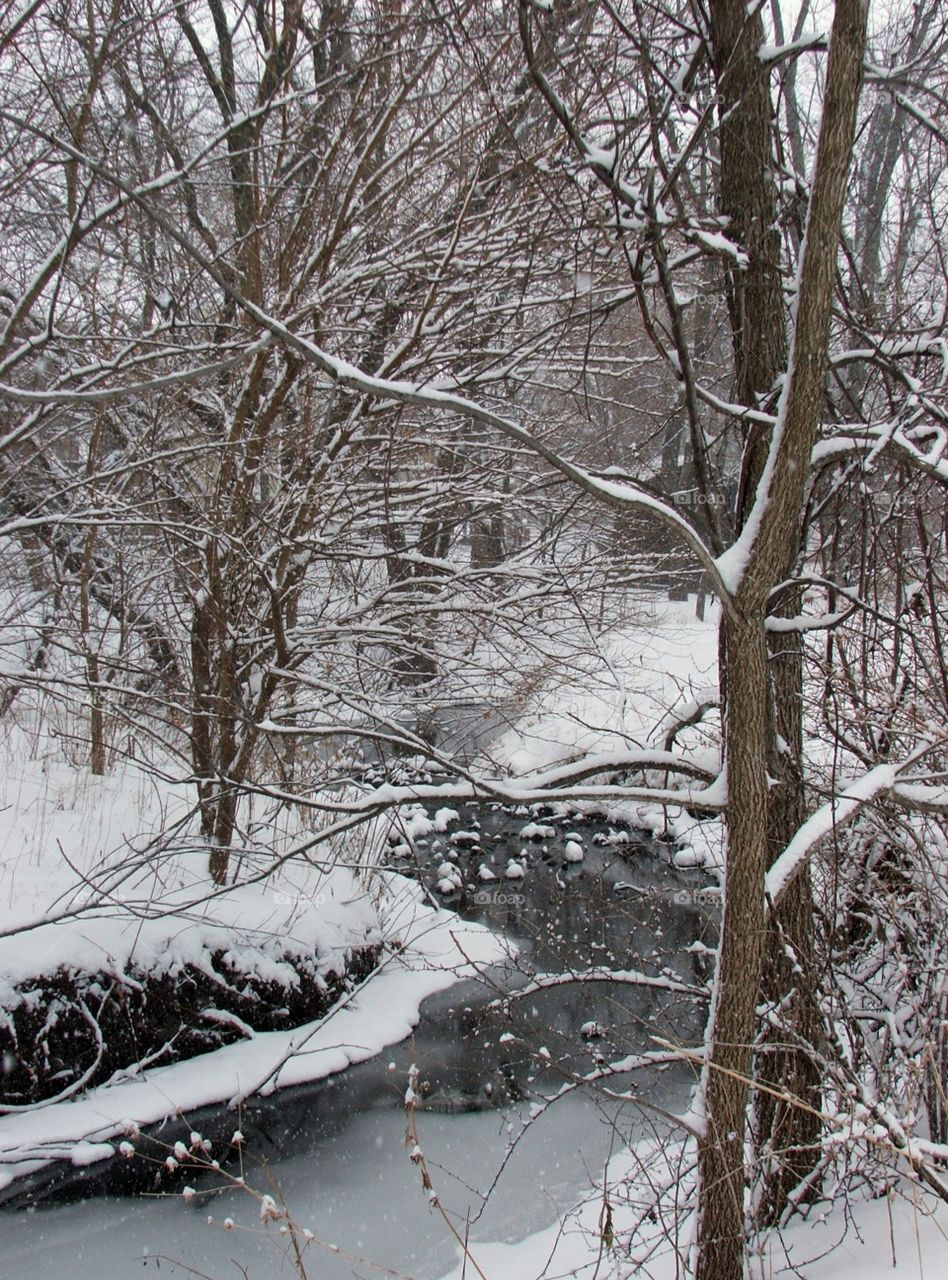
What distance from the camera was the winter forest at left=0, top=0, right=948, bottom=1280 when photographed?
269 centimetres

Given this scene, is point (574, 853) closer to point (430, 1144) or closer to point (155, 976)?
point (430, 1144)

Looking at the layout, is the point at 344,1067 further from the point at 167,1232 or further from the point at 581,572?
the point at 581,572

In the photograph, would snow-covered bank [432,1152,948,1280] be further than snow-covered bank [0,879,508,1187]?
No

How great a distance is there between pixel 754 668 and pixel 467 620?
4.10m

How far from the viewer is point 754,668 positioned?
2.55 m

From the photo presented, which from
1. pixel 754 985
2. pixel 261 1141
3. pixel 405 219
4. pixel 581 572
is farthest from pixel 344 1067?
pixel 405 219

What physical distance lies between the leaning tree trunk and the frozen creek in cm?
58

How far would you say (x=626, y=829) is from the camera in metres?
10.4

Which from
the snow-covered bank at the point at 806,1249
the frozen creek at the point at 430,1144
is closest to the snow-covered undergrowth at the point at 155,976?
the frozen creek at the point at 430,1144

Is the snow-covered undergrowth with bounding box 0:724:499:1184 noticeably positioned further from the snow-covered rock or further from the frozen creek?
the snow-covered rock
